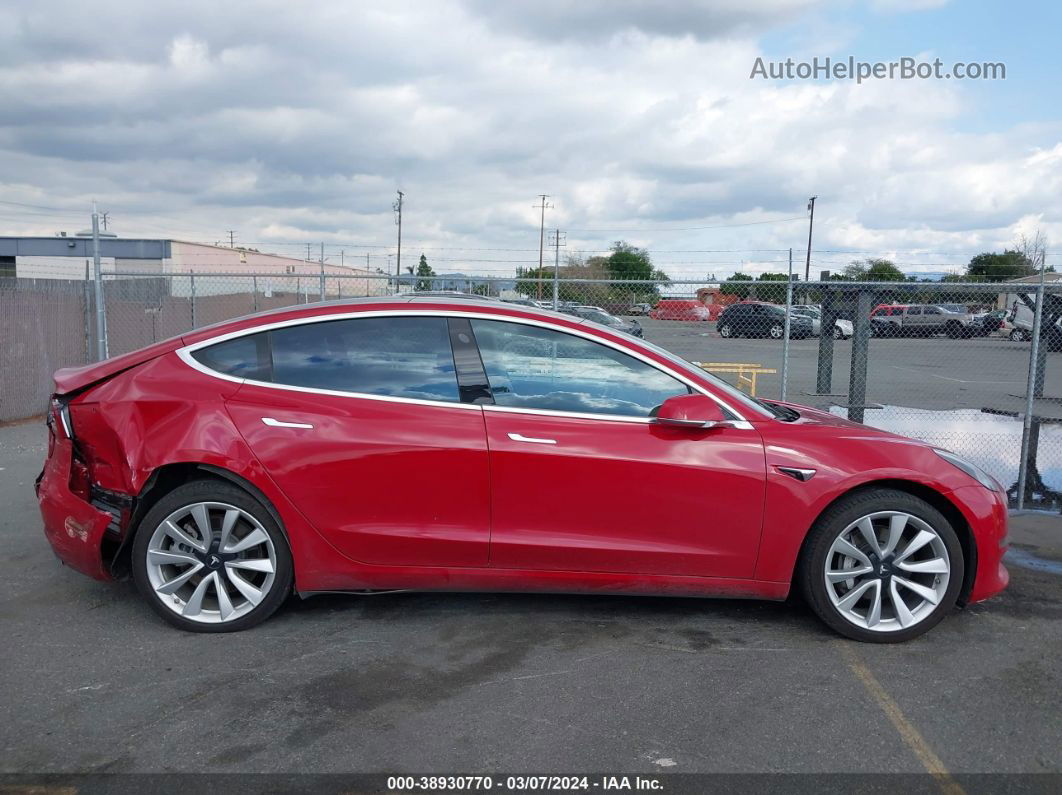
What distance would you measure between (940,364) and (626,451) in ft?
28.8

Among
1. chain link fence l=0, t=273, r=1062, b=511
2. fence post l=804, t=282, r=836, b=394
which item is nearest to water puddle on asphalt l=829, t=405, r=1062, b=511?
chain link fence l=0, t=273, r=1062, b=511

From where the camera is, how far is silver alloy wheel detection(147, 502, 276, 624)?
4160 millimetres

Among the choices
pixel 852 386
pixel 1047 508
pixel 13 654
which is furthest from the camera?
pixel 852 386

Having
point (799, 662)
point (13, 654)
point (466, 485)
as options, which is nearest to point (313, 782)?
point (466, 485)

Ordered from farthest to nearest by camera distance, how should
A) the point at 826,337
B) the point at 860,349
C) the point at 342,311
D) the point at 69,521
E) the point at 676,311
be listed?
the point at 676,311 → the point at 826,337 → the point at 860,349 → the point at 342,311 → the point at 69,521

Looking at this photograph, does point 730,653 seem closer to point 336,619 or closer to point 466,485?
point 466,485

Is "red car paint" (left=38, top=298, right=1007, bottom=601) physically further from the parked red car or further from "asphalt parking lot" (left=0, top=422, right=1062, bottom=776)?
the parked red car

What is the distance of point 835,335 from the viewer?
426 inches

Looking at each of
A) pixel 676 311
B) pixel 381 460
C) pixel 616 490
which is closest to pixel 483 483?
pixel 381 460

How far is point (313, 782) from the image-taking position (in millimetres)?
2975

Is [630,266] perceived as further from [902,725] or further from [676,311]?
[902,725]

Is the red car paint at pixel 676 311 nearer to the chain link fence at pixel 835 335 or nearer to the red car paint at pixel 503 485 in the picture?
the chain link fence at pixel 835 335

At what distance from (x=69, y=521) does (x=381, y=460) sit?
5.25ft

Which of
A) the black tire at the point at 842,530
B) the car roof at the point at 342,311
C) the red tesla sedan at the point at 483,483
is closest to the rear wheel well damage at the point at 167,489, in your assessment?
the red tesla sedan at the point at 483,483
